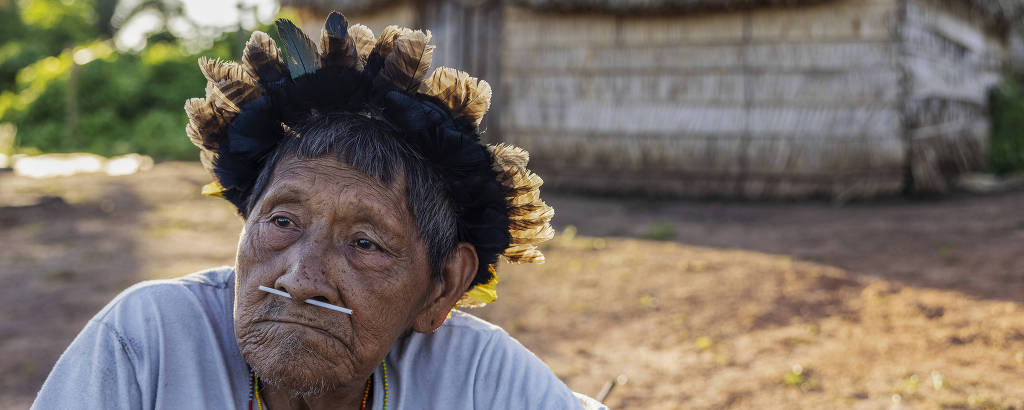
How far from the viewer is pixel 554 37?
30.8 feet

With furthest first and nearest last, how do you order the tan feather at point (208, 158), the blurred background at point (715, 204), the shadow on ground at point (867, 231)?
the shadow on ground at point (867, 231), the blurred background at point (715, 204), the tan feather at point (208, 158)

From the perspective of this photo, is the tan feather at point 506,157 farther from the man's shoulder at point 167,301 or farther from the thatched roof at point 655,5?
the thatched roof at point 655,5

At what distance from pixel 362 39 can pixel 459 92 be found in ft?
0.78

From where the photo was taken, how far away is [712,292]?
16.6 feet

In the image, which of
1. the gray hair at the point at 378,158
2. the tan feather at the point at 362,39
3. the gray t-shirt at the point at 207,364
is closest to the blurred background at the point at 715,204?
the gray t-shirt at the point at 207,364

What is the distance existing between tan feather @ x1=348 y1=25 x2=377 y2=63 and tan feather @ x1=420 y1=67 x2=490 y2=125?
0.14 m

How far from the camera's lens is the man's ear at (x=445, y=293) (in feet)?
5.89

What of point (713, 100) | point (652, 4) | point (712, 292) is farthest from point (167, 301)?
point (713, 100)

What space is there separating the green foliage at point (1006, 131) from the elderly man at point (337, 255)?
11058 mm

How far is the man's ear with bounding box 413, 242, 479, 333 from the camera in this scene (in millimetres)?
1795

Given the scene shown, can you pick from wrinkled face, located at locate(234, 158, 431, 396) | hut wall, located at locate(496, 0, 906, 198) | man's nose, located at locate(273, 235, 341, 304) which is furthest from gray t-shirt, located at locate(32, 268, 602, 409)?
hut wall, located at locate(496, 0, 906, 198)

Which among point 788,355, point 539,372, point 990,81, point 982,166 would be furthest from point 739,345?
point 990,81

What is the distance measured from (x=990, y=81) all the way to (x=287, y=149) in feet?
40.7

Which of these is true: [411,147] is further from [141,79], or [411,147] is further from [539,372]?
[141,79]
